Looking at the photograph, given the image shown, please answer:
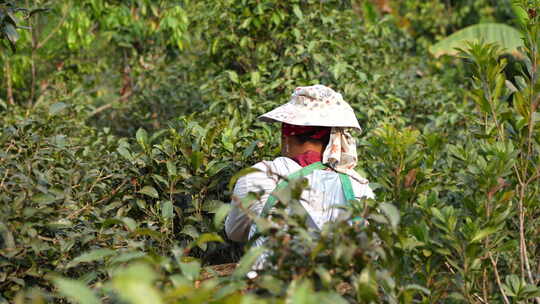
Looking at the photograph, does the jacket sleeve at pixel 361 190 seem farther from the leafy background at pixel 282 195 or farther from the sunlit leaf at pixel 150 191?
the sunlit leaf at pixel 150 191

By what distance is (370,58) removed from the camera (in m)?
5.97

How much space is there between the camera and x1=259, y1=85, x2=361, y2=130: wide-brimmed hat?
2.62 m

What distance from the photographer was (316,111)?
8.66 feet

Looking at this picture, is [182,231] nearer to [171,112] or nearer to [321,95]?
[321,95]

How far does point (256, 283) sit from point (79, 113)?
14.3 feet

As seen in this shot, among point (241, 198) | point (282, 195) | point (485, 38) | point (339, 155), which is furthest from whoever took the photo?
point (485, 38)

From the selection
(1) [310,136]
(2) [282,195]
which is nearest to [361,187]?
(1) [310,136]

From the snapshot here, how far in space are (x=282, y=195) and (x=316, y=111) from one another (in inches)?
32.6

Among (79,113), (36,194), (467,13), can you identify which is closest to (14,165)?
(36,194)

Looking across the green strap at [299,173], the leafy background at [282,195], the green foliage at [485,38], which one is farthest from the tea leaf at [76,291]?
the green foliage at [485,38]

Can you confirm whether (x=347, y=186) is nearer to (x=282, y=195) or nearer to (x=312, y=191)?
(x=312, y=191)

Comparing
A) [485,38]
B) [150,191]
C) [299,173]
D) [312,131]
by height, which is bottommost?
[485,38]

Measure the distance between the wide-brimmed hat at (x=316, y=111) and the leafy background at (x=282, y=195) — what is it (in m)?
0.24

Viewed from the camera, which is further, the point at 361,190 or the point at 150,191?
the point at 150,191
